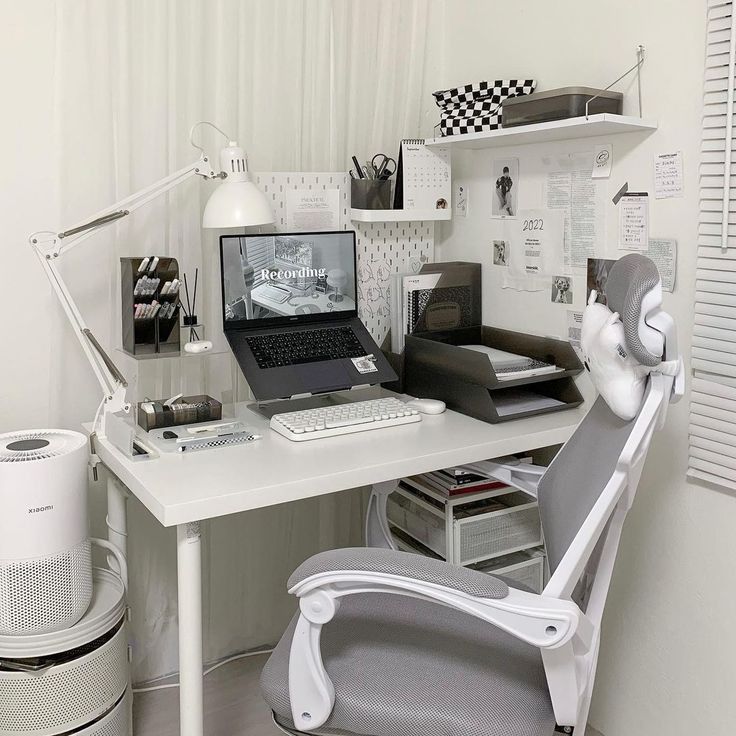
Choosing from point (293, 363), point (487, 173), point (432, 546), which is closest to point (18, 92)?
point (293, 363)

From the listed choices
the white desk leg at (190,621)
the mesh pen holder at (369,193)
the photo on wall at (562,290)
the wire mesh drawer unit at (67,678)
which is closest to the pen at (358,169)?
the mesh pen holder at (369,193)

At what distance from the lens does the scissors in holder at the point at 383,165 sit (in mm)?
2363

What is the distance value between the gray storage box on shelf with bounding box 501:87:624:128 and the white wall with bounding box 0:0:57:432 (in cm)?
112

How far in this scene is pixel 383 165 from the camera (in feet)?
7.76

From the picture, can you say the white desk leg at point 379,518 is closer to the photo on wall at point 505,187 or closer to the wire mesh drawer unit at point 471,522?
the wire mesh drawer unit at point 471,522

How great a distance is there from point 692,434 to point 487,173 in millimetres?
953

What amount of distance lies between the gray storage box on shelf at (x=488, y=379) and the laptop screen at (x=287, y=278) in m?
0.24

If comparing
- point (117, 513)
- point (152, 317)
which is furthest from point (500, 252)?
point (117, 513)

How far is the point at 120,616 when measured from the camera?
189 cm

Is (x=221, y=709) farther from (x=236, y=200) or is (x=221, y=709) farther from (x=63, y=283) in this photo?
(x=236, y=200)

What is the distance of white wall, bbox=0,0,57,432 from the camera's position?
6.41ft

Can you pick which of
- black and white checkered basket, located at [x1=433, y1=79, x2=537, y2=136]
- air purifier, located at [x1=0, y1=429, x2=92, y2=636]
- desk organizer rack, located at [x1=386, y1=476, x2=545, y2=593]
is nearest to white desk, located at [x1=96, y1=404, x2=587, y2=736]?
air purifier, located at [x1=0, y1=429, x2=92, y2=636]

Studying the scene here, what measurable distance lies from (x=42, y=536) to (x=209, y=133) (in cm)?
110

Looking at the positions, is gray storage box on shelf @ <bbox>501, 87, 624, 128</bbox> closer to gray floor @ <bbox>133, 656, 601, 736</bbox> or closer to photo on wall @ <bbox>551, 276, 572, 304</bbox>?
photo on wall @ <bbox>551, 276, 572, 304</bbox>
